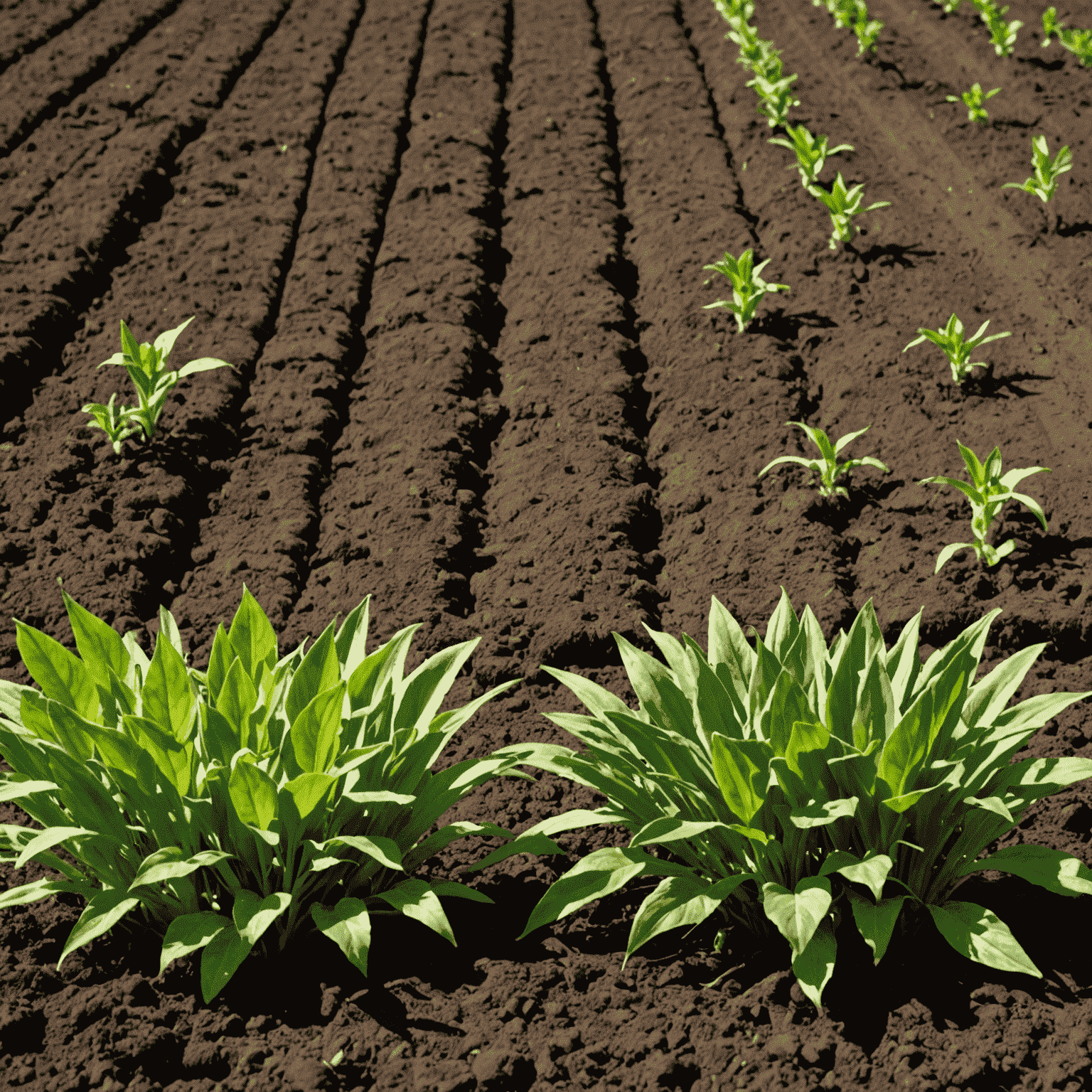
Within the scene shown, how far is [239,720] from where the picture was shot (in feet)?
6.57

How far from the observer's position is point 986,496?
120 inches

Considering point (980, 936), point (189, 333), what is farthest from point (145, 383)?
point (980, 936)

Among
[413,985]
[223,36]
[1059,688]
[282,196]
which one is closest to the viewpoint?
[413,985]

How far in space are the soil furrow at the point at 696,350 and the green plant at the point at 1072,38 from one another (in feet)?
7.61

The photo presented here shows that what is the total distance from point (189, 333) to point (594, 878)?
312cm

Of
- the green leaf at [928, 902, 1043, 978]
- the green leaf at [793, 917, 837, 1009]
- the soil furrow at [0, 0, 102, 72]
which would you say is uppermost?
→ the soil furrow at [0, 0, 102, 72]

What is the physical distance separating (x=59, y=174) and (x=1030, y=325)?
475 centimetres

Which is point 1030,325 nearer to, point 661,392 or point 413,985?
point 661,392

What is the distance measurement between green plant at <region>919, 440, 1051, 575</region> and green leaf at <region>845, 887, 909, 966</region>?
133 cm

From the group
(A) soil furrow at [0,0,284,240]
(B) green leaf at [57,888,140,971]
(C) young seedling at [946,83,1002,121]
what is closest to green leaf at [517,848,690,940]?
(B) green leaf at [57,888,140,971]

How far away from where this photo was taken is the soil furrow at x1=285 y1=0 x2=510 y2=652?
317 centimetres

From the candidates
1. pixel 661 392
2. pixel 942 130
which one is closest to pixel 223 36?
pixel 942 130

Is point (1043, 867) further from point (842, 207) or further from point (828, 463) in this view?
point (842, 207)

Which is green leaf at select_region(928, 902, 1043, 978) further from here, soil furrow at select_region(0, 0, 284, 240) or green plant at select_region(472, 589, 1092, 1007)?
soil furrow at select_region(0, 0, 284, 240)
